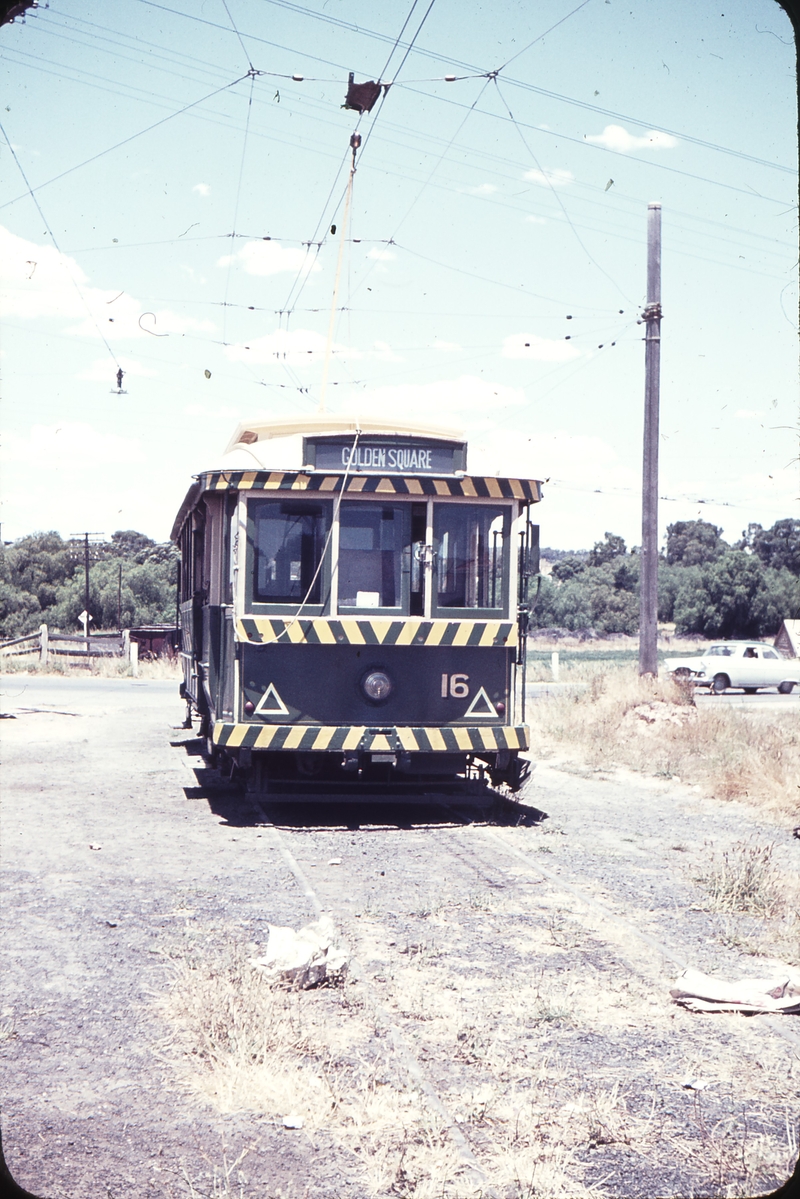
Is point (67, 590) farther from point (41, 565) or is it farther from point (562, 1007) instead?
point (562, 1007)

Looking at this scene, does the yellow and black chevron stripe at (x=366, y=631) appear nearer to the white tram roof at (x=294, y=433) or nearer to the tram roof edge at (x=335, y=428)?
the white tram roof at (x=294, y=433)

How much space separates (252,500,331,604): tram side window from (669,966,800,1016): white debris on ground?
17.4 feet

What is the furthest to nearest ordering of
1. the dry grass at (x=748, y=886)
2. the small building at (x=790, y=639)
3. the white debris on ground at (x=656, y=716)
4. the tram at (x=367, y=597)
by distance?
the small building at (x=790, y=639) < the white debris on ground at (x=656, y=716) < the tram at (x=367, y=597) < the dry grass at (x=748, y=886)

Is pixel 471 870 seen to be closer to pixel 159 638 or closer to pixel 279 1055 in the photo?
pixel 279 1055

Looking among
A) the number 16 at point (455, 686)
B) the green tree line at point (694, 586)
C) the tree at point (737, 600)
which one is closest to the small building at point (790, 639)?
the green tree line at point (694, 586)

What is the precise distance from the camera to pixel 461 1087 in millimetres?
4199

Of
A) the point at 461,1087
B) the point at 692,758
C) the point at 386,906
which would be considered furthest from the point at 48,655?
Result: the point at 461,1087

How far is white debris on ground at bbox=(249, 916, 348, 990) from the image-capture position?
17.5 ft

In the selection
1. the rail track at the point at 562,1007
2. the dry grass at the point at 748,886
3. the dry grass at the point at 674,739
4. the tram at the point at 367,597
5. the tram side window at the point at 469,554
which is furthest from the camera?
the dry grass at the point at 674,739

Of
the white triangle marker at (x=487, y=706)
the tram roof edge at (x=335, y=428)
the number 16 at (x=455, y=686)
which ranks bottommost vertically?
the white triangle marker at (x=487, y=706)

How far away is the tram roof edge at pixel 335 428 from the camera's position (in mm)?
9992

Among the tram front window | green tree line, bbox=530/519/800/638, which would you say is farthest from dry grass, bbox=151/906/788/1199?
green tree line, bbox=530/519/800/638

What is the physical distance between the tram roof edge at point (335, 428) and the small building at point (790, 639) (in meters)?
46.2

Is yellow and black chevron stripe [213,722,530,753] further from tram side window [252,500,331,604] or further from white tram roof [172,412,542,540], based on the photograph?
white tram roof [172,412,542,540]
